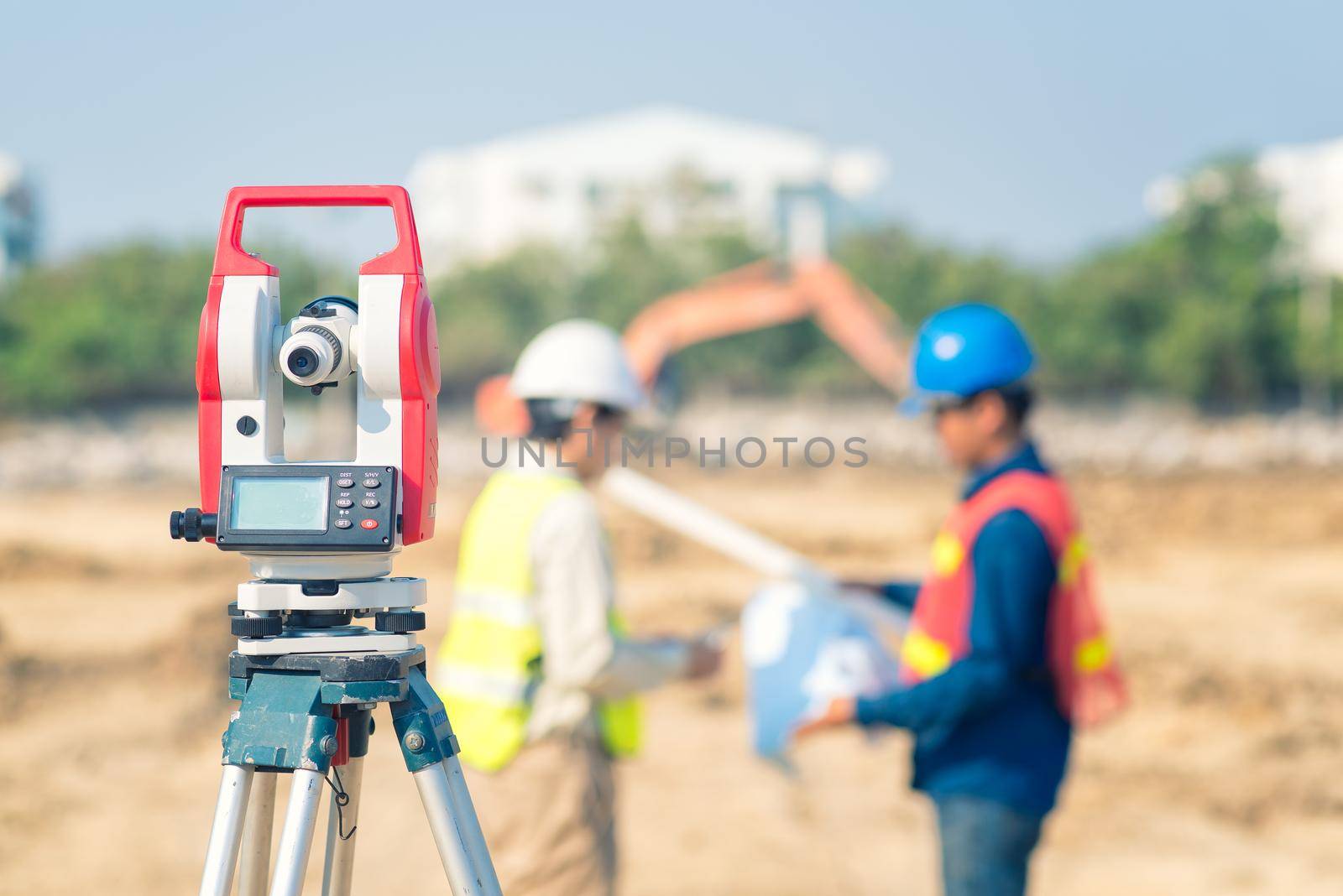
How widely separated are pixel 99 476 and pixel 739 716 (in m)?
17.4

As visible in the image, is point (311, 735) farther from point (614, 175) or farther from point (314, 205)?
point (614, 175)

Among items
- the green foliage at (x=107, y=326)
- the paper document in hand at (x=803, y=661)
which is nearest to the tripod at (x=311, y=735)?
the paper document in hand at (x=803, y=661)

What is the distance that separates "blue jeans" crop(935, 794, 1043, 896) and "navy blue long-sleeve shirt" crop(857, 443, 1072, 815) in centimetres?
3

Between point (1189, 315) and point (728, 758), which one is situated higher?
point (1189, 315)

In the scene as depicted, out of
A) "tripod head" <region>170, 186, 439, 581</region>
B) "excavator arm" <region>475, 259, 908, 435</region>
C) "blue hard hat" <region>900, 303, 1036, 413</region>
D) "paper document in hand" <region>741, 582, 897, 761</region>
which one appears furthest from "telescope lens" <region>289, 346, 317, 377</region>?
"excavator arm" <region>475, 259, 908, 435</region>

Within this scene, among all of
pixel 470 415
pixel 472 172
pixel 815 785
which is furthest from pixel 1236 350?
pixel 472 172

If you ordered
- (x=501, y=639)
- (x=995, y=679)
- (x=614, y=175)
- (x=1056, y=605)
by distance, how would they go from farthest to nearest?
(x=614, y=175)
(x=501, y=639)
(x=1056, y=605)
(x=995, y=679)

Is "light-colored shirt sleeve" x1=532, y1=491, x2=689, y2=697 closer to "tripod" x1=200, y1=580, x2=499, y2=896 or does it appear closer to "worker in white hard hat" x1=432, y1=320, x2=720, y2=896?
"worker in white hard hat" x1=432, y1=320, x2=720, y2=896

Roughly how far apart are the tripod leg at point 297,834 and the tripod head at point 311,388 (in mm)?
254

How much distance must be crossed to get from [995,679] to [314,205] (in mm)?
1620

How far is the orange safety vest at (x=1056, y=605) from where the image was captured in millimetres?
2721

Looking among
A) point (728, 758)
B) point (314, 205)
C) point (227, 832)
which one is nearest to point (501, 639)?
point (227, 832)

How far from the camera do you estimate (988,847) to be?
2682 millimetres

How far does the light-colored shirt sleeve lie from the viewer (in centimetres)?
277
